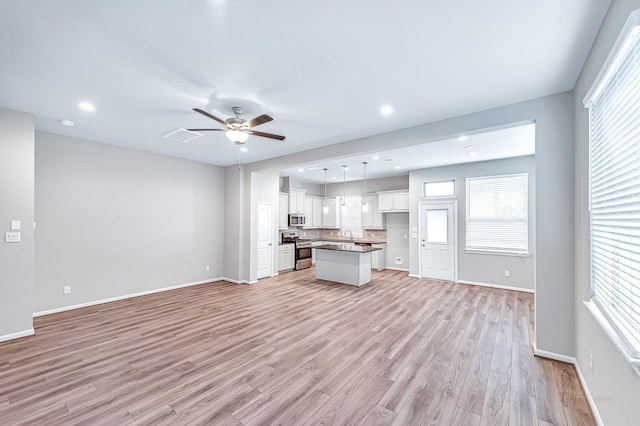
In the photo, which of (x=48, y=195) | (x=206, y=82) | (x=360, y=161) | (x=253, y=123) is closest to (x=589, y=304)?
(x=253, y=123)

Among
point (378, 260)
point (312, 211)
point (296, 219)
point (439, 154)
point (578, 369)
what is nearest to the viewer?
point (578, 369)

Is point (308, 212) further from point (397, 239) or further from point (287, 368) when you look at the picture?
point (287, 368)

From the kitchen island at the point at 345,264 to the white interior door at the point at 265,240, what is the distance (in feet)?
4.39

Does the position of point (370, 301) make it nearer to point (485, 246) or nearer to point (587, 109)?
point (485, 246)

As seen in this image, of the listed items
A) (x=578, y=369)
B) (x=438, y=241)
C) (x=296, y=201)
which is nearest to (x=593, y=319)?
(x=578, y=369)

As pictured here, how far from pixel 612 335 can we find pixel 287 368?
8.43ft

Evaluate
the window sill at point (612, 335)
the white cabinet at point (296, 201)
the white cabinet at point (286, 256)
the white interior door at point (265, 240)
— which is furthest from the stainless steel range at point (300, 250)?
the window sill at point (612, 335)

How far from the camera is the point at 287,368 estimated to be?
2.75m

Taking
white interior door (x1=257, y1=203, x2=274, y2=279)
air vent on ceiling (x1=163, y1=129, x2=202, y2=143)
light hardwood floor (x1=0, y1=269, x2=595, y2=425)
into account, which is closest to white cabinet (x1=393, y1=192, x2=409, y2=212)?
light hardwood floor (x1=0, y1=269, x2=595, y2=425)

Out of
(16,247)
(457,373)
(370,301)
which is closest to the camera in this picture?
(457,373)

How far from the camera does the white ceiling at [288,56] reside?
5.95 ft

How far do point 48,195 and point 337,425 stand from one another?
17.7ft

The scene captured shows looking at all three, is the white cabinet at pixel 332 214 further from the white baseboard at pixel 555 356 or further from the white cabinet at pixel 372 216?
the white baseboard at pixel 555 356

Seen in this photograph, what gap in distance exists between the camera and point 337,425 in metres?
1.97
